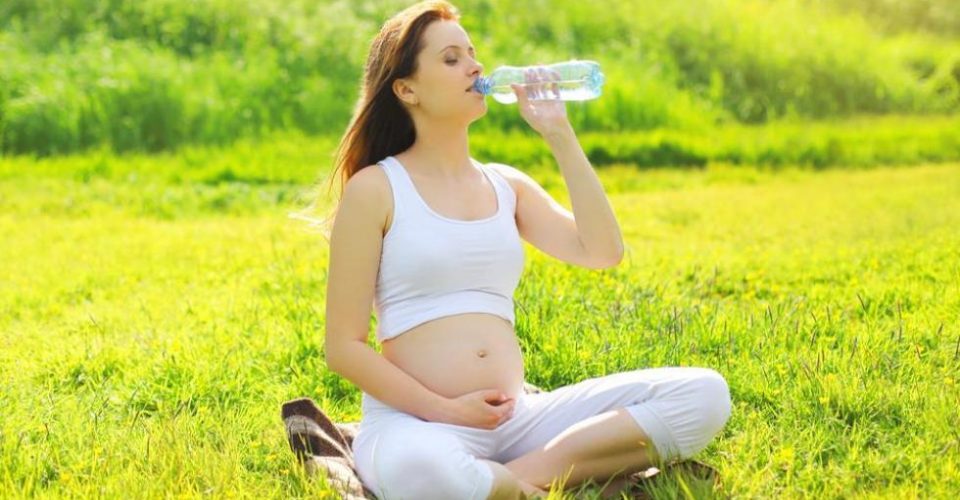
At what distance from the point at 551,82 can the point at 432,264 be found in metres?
0.63

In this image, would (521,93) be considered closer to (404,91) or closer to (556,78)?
(556,78)

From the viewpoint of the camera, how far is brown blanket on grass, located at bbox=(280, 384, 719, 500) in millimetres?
3451

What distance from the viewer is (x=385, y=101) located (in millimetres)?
3717

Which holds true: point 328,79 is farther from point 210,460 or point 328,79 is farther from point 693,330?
point 210,460

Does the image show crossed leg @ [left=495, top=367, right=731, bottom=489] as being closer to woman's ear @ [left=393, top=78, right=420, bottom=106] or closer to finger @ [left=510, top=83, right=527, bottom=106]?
finger @ [left=510, top=83, right=527, bottom=106]

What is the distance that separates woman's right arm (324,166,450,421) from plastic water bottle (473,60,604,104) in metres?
0.44

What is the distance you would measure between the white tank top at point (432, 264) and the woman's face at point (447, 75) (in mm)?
221

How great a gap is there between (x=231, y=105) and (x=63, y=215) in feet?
8.18

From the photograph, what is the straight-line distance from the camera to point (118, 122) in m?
10.2

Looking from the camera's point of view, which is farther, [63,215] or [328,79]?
[328,79]

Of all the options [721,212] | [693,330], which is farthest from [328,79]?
[693,330]

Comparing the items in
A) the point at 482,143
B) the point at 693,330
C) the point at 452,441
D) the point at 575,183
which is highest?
the point at 575,183

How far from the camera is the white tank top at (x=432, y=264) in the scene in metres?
3.52

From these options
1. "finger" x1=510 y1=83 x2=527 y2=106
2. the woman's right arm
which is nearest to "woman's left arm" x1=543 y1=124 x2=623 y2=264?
"finger" x1=510 y1=83 x2=527 y2=106
